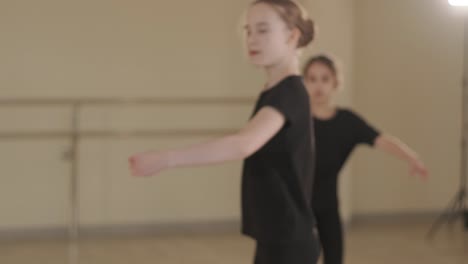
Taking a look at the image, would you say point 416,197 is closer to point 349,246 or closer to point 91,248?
point 349,246

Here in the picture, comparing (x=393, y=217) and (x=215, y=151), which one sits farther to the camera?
(x=393, y=217)

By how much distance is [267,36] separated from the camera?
168cm

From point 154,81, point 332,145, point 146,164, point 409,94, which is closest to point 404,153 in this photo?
point 332,145

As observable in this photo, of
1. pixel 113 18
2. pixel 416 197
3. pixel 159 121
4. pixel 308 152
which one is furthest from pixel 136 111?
pixel 308 152

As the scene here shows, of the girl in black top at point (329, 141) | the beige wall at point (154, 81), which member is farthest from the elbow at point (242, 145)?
the beige wall at point (154, 81)

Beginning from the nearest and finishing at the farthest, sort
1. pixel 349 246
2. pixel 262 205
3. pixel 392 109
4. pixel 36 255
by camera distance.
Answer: pixel 262 205 → pixel 36 255 → pixel 349 246 → pixel 392 109

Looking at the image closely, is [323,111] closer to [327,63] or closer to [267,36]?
[327,63]

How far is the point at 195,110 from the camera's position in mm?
5230

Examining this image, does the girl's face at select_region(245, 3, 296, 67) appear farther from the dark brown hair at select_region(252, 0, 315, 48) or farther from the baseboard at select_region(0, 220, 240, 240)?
the baseboard at select_region(0, 220, 240, 240)

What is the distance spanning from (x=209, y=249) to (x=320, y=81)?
6.63 feet

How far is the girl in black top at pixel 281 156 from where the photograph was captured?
1.62m

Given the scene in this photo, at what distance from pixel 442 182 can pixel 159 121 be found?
2.23 meters

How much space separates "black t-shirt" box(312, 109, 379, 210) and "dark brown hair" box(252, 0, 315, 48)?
1.18m

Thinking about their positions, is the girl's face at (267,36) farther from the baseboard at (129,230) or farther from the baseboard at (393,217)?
the baseboard at (393,217)
